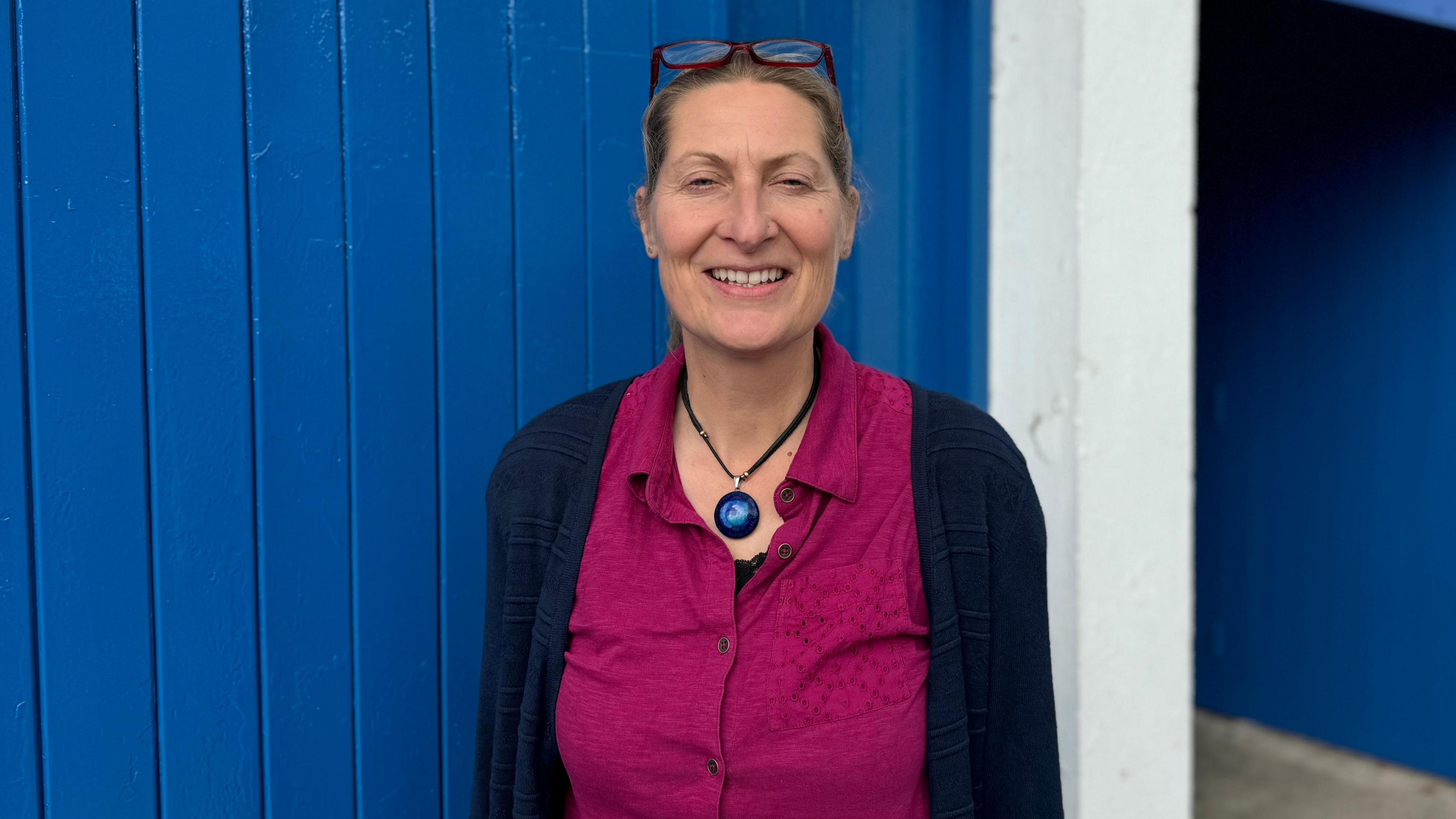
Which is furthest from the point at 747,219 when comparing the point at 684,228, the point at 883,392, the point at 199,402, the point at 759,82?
the point at 199,402

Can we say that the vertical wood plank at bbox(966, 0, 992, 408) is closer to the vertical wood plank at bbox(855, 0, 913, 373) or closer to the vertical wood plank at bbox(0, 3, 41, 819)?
the vertical wood plank at bbox(855, 0, 913, 373)

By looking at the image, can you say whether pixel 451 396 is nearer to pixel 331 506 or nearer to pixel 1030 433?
pixel 331 506

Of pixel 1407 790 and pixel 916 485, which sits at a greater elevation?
pixel 916 485

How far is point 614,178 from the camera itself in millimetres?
2209

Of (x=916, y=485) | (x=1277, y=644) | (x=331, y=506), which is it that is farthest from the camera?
(x=1277, y=644)

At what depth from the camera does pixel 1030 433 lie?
8.75 feet

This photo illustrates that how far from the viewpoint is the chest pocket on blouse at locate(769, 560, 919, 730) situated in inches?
58.4

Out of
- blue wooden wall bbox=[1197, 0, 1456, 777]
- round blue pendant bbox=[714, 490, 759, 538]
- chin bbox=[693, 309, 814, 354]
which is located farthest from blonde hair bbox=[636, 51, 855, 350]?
blue wooden wall bbox=[1197, 0, 1456, 777]

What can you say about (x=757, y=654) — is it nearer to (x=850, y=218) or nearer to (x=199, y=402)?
(x=850, y=218)

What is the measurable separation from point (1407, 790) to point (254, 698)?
197 inches

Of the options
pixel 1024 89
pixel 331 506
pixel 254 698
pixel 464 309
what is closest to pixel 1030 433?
pixel 1024 89

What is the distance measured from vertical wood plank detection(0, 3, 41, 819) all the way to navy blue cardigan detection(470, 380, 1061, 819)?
0.67 meters

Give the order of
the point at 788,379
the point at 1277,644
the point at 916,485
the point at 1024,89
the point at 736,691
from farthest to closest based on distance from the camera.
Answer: the point at 1277,644 < the point at 1024,89 < the point at 788,379 < the point at 916,485 < the point at 736,691

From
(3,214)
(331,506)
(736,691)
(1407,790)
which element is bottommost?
(1407,790)
